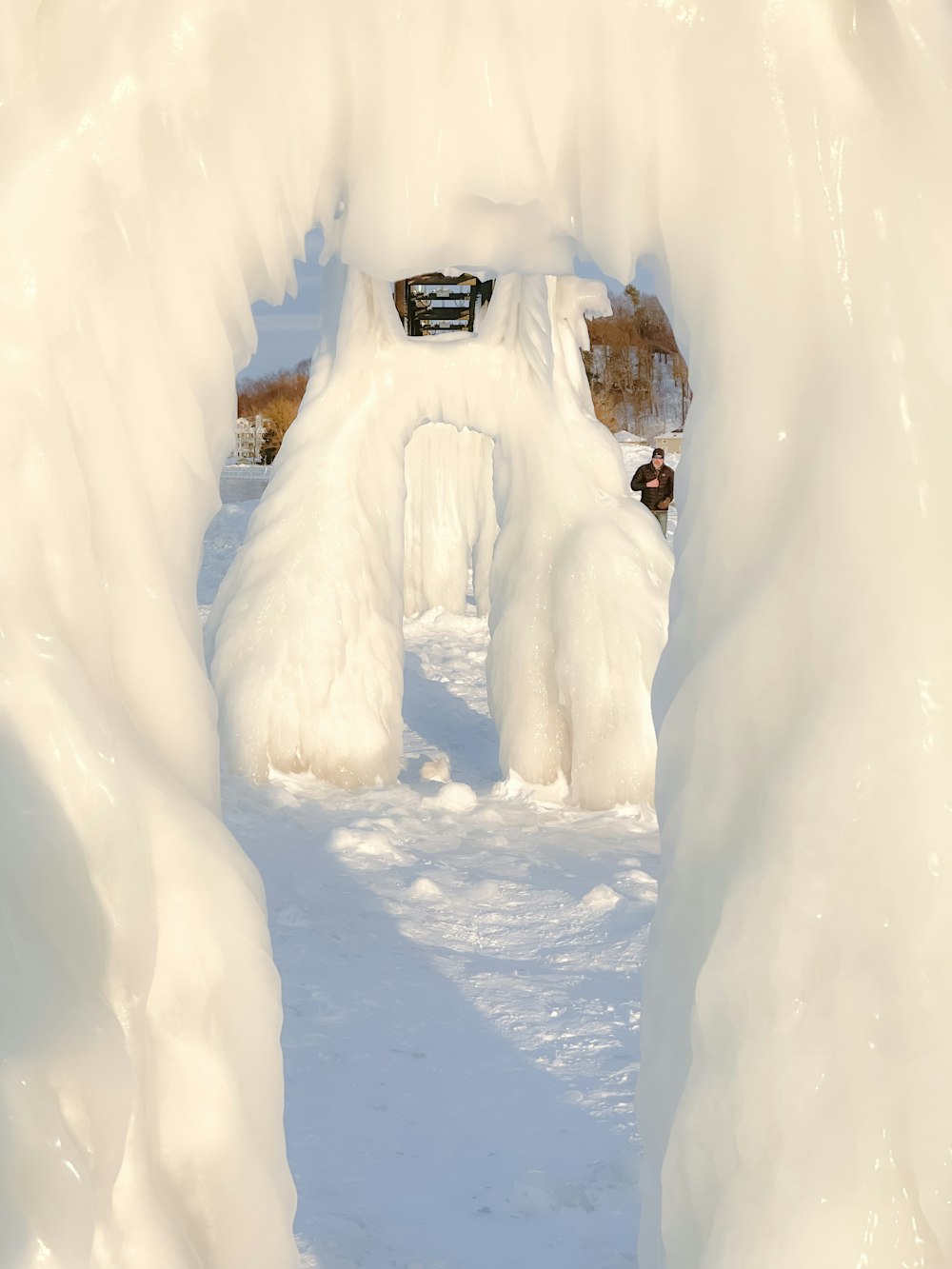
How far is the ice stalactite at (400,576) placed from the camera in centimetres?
530

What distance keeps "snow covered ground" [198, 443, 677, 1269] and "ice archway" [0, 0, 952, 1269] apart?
980 millimetres

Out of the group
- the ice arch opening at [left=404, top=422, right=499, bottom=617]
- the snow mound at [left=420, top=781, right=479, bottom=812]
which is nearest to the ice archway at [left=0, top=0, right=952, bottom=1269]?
the snow mound at [left=420, top=781, right=479, bottom=812]

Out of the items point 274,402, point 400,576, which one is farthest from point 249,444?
point 400,576

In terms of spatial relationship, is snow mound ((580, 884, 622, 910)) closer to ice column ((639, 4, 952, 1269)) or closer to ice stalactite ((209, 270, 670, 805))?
ice stalactite ((209, 270, 670, 805))

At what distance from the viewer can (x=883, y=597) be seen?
4.28 ft

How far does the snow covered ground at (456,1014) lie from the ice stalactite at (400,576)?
0.30 m

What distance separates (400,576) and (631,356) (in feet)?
77.8

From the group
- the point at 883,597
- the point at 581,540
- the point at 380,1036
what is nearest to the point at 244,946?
the point at 883,597

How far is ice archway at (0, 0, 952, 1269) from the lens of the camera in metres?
1.28

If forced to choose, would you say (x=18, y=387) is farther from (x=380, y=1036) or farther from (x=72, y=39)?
(x=380, y=1036)

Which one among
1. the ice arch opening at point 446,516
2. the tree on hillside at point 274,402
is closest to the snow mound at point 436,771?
the ice arch opening at point 446,516

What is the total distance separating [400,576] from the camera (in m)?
5.87

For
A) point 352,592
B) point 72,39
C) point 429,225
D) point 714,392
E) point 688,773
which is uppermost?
point 72,39

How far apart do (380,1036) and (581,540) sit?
270 centimetres
